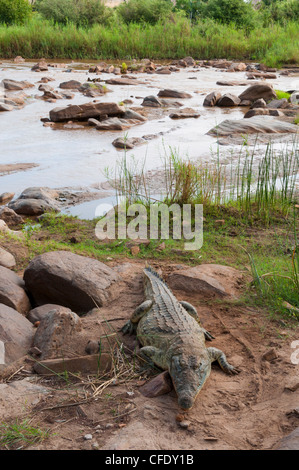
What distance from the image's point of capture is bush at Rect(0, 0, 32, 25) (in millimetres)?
25812

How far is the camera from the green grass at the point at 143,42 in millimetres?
22891

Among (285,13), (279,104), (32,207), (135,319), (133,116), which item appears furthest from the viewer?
(285,13)

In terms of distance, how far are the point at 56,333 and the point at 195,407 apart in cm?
112

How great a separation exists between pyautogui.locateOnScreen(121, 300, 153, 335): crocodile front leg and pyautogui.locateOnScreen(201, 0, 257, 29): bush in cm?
2482

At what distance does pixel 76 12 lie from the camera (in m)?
26.9

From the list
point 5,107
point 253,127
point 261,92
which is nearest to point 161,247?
point 253,127

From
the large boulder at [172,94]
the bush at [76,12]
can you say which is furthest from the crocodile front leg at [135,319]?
the bush at [76,12]

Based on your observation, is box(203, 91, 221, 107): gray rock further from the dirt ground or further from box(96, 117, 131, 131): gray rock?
the dirt ground

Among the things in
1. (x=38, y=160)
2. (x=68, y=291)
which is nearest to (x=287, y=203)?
(x=68, y=291)

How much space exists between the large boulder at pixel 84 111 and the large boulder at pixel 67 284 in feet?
26.4

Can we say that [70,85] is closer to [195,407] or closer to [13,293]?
[13,293]

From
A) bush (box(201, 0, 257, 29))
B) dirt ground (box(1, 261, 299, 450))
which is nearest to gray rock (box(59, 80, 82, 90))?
bush (box(201, 0, 257, 29))

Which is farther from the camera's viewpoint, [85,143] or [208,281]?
[85,143]

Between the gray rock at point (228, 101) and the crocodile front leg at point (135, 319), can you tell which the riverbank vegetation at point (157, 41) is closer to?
the gray rock at point (228, 101)
